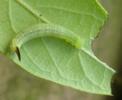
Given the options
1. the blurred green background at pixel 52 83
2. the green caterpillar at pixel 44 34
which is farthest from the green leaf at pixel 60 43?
the blurred green background at pixel 52 83

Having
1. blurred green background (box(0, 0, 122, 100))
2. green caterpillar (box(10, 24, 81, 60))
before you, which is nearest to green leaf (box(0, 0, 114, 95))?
green caterpillar (box(10, 24, 81, 60))

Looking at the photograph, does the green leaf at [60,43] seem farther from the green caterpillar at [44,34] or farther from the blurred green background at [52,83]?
the blurred green background at [52,83]

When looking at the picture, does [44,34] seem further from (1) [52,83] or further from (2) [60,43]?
(1) [52,83]

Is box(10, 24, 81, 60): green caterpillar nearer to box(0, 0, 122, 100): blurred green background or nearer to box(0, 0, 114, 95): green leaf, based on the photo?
box(0, 0, 114, 95): green leaf

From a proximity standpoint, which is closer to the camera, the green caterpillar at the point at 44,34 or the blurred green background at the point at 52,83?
the green caterpillar at the point at 44,34

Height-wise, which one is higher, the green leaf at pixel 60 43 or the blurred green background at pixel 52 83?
the green leaf at pixel 60 43
